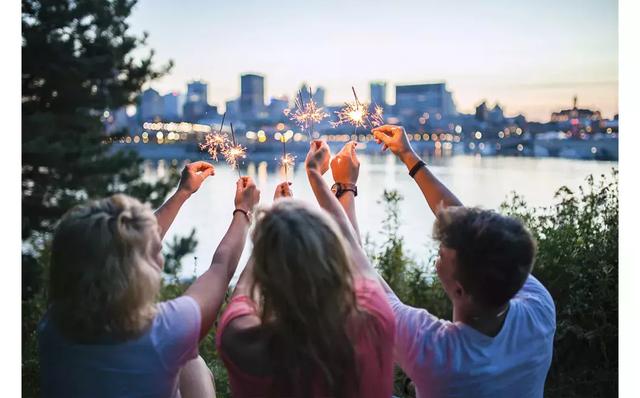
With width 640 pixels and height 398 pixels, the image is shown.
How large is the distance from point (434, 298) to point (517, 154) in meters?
0.68

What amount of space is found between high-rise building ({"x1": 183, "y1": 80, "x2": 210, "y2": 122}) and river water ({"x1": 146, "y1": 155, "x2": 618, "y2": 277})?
0.72 ft

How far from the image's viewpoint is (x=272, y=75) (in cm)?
263

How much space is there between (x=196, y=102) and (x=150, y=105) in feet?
0.86

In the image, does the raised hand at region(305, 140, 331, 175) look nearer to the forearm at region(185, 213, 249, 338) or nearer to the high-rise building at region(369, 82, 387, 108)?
the forearm at region(185, 213, 249, 338)

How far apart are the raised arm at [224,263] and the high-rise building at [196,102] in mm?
897

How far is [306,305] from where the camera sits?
128 cm

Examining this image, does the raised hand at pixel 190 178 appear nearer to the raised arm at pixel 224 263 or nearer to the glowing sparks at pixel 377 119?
the raised arm at pixel 224 263

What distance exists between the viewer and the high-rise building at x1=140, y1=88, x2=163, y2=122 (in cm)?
273

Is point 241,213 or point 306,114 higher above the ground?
point 306,114

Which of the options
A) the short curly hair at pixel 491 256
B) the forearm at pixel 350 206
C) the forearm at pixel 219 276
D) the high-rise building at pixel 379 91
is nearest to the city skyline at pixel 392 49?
the high-rise building at pixel 379 91

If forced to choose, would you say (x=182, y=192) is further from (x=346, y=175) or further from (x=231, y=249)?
(x=346, y=175)

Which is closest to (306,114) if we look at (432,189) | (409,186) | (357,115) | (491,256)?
(357,115)

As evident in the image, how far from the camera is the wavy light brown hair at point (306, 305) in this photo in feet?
4.17
